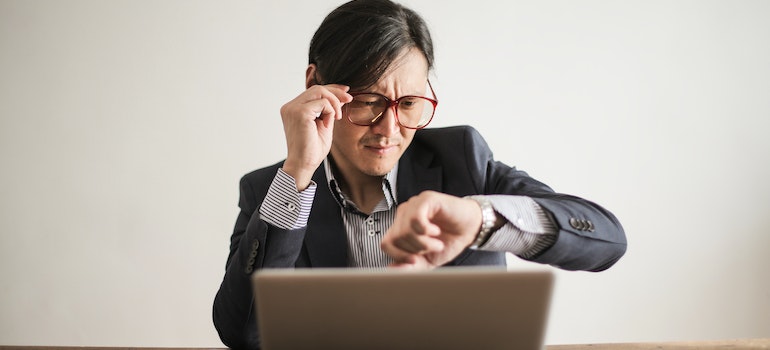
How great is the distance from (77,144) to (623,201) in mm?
2468

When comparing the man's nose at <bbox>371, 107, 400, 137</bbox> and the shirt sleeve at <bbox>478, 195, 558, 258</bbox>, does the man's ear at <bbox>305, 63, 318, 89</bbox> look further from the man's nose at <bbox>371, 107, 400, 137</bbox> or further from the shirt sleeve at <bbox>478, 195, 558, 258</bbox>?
the shirt sleeve at <bbox>478, 195, 558, 258</bbox>

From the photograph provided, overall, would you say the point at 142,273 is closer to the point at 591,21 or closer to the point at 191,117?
the point at 191,117

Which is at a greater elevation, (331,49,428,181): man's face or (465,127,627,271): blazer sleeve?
(331,49,428,181): man's face

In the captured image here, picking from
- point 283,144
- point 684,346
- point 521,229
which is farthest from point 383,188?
point 283,144

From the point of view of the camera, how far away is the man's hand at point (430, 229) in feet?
3.27

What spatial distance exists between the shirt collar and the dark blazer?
2cm

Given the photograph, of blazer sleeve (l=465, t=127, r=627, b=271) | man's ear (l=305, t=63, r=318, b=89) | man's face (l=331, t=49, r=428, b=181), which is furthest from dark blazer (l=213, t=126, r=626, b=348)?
man's ear (l=305, t=63, r=318, b=89)

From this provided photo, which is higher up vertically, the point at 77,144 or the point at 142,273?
the point at 77,144

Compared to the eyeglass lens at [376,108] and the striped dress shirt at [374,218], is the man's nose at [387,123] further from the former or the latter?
the striped dress shirt at [374,218]

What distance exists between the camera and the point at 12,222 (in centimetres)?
304

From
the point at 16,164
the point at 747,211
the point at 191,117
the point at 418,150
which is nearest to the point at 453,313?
the point at 418,150

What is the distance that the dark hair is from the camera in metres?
1.57

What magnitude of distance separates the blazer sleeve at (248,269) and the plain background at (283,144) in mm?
1450

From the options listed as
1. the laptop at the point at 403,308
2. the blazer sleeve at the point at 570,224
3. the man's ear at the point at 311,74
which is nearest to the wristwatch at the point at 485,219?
the blazer sleeve at the point at 570,224
